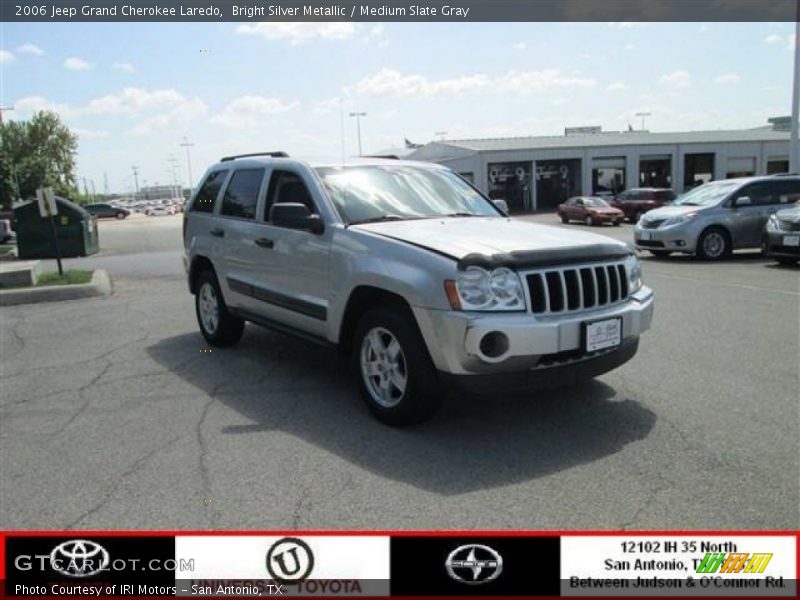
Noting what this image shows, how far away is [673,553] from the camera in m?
2.30

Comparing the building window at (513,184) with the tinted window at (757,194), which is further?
the building window at (513,184)

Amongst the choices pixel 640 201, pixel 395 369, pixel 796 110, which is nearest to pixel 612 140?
pixel 640 201

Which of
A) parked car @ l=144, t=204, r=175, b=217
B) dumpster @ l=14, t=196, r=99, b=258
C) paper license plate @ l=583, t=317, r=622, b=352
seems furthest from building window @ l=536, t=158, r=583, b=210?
paper license plate @ l=583, t=317, r=622, b=352

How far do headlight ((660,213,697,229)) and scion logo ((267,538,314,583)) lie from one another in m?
13.7

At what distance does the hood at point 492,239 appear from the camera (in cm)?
409

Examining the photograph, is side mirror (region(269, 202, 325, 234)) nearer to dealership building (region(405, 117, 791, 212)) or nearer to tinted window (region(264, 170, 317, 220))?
tinted window (region(264, 170, 317, 220))

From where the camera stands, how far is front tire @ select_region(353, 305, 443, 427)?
4.16m

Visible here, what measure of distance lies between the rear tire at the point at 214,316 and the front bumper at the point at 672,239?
410 inches

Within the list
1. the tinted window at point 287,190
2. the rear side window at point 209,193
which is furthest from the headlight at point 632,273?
the rear side window at point 209,193

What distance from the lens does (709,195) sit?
48.7 ft

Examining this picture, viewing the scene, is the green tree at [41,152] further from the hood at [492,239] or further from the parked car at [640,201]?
the hood at [492,239]

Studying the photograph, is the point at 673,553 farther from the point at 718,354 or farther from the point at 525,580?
the point at 718,354

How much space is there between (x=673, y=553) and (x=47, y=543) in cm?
215

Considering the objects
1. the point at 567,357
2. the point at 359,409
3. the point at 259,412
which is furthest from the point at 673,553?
the point at 259,412
